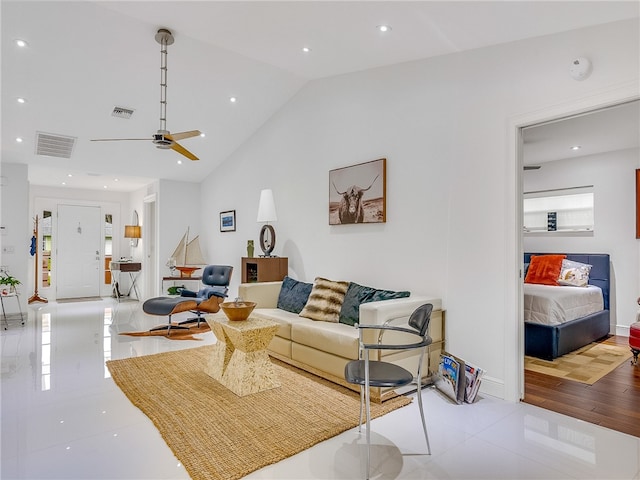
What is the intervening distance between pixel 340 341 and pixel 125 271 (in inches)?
250

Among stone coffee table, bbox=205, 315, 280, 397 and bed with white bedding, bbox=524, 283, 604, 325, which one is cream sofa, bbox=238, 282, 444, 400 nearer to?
stone coffee table, bbox=205, 315, 280, 397

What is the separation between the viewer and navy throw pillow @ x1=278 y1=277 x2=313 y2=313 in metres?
4.16

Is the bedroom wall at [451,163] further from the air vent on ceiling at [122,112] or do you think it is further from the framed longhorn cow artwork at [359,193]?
the air vent on ceiling at [122,112]

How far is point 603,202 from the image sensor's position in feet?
16.3

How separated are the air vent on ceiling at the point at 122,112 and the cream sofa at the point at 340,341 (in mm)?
3110

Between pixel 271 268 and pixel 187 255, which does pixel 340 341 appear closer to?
pixel 271 268

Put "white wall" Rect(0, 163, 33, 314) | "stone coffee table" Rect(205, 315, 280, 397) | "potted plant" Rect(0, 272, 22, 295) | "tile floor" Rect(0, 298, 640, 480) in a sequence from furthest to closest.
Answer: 1. "white wall" Rect(0, 163, 33, 314)
2. "potted plant" Rect(0, 272, 22, 295)
3. "stone coffee table" Rect(205, 315, 280, 397)
4. "tile floor" Rect(0, 298, 640, 480)

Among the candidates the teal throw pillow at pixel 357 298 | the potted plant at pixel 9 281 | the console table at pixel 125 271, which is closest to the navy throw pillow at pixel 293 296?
the teal throw pillow at pixel 357 298

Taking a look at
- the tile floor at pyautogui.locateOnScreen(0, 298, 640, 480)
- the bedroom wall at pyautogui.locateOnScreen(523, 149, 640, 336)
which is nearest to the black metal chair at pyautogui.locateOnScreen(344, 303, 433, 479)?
the tile floor at pyautogui.locateOnScreen(0, 298, 640, 480)

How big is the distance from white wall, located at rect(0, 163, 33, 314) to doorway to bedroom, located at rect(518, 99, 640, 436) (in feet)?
23.1

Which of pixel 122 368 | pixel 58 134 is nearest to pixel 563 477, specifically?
pixel 122 368

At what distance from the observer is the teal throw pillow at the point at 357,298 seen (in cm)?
338

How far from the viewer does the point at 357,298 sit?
357 cm

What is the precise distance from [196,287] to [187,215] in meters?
1.43
